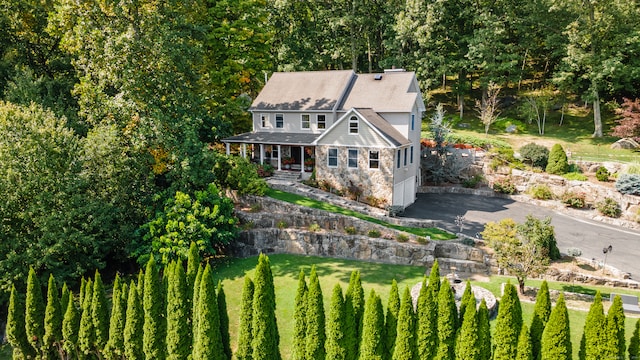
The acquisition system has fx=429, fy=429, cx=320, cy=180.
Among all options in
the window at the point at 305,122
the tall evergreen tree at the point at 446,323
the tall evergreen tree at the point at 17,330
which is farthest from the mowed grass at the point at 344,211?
the tall evergreen tree at the point at 17,330

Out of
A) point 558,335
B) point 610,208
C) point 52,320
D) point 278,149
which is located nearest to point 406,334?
point 558,335

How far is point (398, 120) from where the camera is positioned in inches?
1194

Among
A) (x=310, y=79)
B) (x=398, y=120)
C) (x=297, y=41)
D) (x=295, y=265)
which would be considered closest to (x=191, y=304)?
(x=295, y=265)

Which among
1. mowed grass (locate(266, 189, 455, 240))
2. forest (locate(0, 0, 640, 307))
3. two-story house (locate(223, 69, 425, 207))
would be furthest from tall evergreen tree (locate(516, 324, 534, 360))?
two-story house (locate(223, 69, 425, 207))

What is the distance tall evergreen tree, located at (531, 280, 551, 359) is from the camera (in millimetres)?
10070

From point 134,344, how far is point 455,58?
4312cm

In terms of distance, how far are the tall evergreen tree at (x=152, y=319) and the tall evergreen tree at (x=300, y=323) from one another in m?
4.08

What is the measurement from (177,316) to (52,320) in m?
4.53

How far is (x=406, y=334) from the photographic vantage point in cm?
1084

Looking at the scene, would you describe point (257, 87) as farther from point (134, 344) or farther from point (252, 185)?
point (134, 344)

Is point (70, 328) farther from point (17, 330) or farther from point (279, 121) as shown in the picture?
point (279, 121)

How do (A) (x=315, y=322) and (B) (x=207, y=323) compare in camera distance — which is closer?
(A) (x=315, y=322)

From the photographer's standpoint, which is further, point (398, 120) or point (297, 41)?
point (297, 41)

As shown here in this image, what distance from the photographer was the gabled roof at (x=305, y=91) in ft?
108
